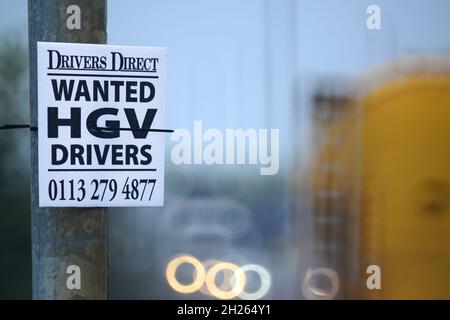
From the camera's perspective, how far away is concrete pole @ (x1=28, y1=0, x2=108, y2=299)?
1.94 meters

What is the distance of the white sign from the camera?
1952 millimetres

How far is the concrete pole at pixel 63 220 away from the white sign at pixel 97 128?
0.11 ft

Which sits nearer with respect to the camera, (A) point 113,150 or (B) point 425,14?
(A) point 113,150

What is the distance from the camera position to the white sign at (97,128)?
6.40 feet

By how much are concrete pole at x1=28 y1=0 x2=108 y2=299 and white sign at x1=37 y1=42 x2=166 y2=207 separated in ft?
0.11

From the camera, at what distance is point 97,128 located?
6.50 ft

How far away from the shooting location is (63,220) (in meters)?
1.97

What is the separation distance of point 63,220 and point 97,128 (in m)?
0.30

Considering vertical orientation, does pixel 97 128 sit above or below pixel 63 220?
above

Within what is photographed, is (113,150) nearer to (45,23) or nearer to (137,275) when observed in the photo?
(45,23)

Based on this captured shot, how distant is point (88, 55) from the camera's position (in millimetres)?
1975
